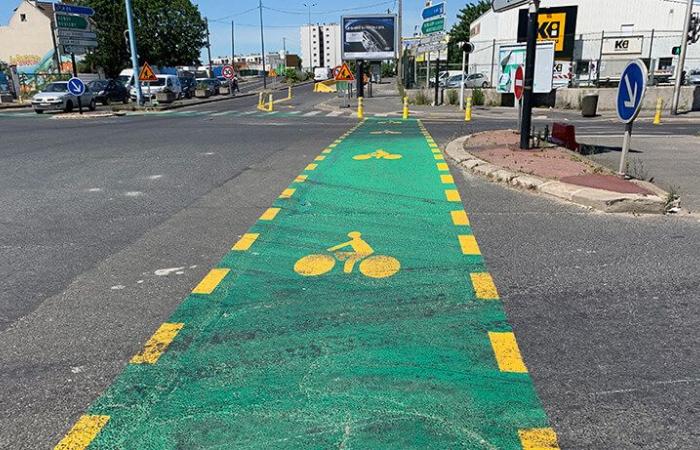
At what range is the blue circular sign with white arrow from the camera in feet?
22.7

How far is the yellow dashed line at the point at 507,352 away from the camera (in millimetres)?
3094

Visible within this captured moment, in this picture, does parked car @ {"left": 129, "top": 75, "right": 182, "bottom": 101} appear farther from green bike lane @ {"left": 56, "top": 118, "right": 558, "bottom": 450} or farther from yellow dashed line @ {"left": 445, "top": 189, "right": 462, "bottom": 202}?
green bike lane @ {"left": 56, "top": 118, "right": 558, "bottom": 450}

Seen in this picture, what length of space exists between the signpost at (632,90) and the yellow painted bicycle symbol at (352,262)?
14.7 feet

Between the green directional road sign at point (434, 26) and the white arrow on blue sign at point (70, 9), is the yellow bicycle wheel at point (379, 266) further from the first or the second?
the white arrow on blue sign at point (70, 9)

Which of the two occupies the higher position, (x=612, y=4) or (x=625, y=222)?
(x=612, y=4)

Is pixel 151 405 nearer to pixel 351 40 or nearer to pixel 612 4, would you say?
pixel 351 40

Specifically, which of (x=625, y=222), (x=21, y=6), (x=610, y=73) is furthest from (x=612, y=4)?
(x=21, y=6)

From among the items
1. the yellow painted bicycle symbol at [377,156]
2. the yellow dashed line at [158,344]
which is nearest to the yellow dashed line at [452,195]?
the yellow painted bicycle symbol at [377,156]

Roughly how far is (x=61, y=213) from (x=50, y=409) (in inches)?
185

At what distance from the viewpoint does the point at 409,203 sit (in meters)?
7.05

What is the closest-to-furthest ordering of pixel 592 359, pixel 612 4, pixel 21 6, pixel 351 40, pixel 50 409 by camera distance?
pixel 50 409, pixel 592 359, pixel 351 40, pixel 612 4, pixel 21 6

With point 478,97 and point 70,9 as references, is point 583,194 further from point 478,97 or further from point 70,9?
point 70,9

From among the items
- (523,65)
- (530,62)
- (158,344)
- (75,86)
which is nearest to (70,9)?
(75,86)

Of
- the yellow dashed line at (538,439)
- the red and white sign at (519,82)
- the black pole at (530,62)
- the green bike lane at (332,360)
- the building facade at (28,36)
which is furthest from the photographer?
the building facade at (28,36)
